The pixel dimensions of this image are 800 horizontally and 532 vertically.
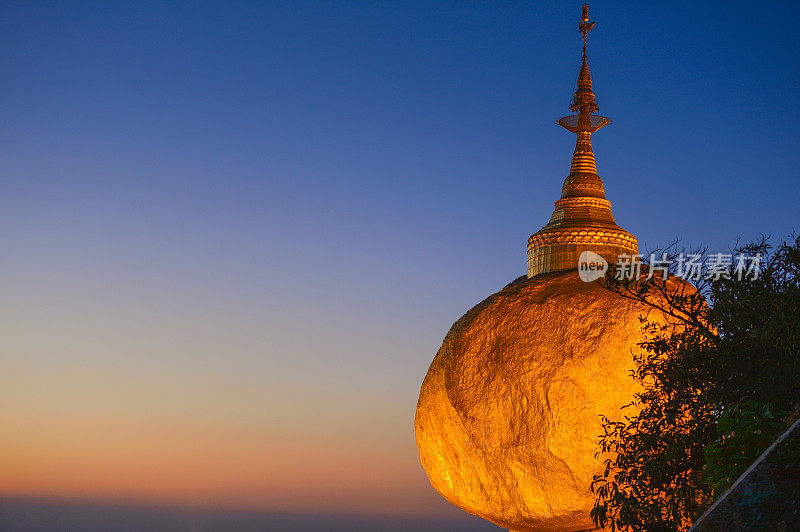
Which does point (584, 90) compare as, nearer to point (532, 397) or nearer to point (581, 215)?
point (581, 215)

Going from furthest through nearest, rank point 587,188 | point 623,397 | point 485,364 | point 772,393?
point 587,188, point 485,364, point 623,397, point 772,393

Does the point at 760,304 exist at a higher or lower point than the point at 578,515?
higher

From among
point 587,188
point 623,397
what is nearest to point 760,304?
point 623,397

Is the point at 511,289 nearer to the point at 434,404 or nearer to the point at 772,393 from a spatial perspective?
the point at 434,404

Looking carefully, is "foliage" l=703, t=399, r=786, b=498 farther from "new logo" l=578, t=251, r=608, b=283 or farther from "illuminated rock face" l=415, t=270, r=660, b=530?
"new logo" l=578, t=251, r=608, b=283

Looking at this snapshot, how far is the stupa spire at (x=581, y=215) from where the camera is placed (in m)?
19.1

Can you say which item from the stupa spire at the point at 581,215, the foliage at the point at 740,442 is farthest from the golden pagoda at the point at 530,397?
the foliage at the point at 740,442

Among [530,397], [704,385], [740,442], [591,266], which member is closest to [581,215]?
[591,266]

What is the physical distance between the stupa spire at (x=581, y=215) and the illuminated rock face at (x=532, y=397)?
208 cm

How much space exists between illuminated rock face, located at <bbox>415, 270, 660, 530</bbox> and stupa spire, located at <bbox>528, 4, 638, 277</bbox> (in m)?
2.08

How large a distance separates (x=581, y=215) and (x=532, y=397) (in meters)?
6.31

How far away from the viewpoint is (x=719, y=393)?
11539 millimetres

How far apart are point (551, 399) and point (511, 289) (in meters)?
2.85

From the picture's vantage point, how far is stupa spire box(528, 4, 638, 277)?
62.5ft
